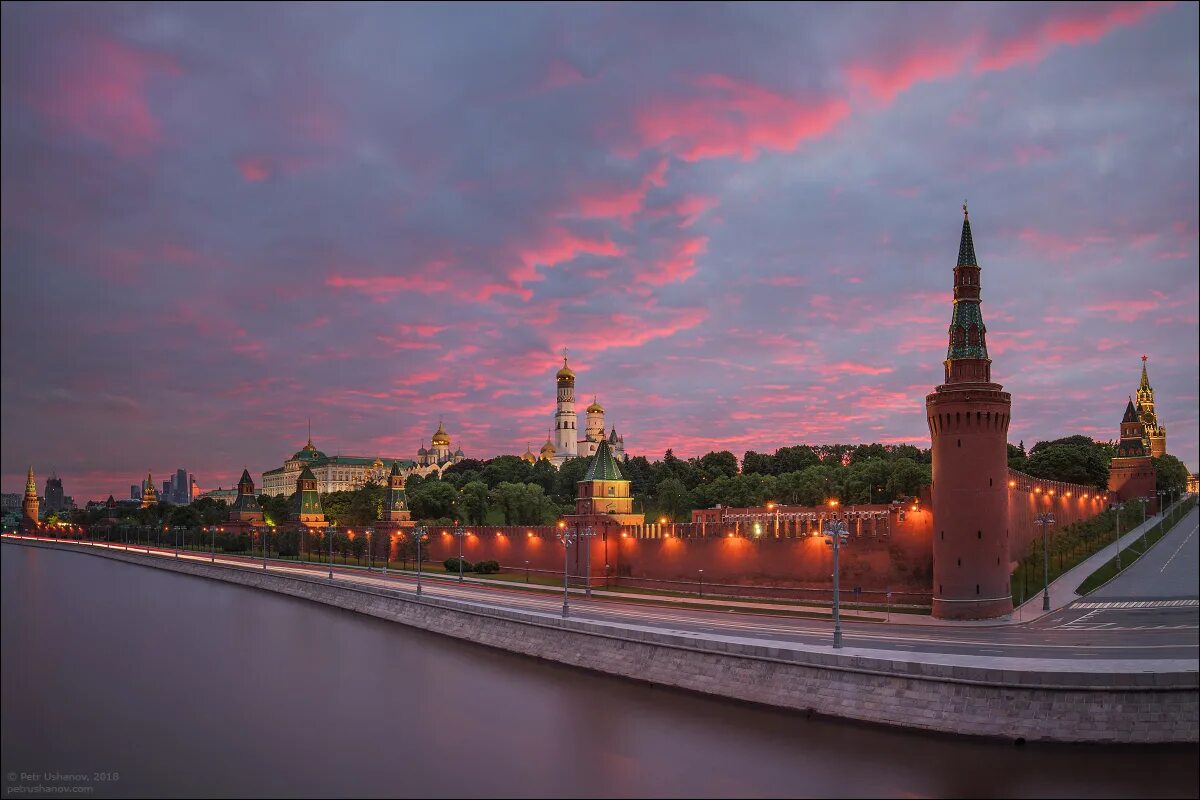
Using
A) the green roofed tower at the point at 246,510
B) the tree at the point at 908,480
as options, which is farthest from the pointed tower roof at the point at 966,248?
the green roofed tower at the point at 246,510

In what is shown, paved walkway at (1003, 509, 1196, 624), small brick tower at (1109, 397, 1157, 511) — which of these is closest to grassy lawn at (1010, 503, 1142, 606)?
paved walkway at (1003, 509, 1196, 624)

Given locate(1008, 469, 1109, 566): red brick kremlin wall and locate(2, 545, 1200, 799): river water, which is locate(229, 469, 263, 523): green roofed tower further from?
locate(1008, 469, 1109, 566): red brick kremlin wall

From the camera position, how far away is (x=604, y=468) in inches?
2714

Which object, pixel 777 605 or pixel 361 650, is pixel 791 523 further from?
pixel 361 650

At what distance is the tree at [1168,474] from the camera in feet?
330

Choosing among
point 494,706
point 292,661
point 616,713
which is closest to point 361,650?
point 292,661

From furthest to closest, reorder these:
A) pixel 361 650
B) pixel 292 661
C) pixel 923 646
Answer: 1. pixel 361 650
2. pixel 292 661
3. pixel 923 646

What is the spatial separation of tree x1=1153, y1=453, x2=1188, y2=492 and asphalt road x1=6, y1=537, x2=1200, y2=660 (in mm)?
74781

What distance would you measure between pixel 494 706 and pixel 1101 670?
2077cm

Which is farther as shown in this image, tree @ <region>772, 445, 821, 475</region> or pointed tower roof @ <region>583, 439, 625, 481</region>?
tree @ <region>772, 445, 821, 475</region>

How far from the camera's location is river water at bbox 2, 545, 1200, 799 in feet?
79.0

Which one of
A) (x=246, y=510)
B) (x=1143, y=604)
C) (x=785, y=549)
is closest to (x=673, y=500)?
(x=785, y=549)

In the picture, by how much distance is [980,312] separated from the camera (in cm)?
4578

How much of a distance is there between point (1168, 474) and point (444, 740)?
340 ft
